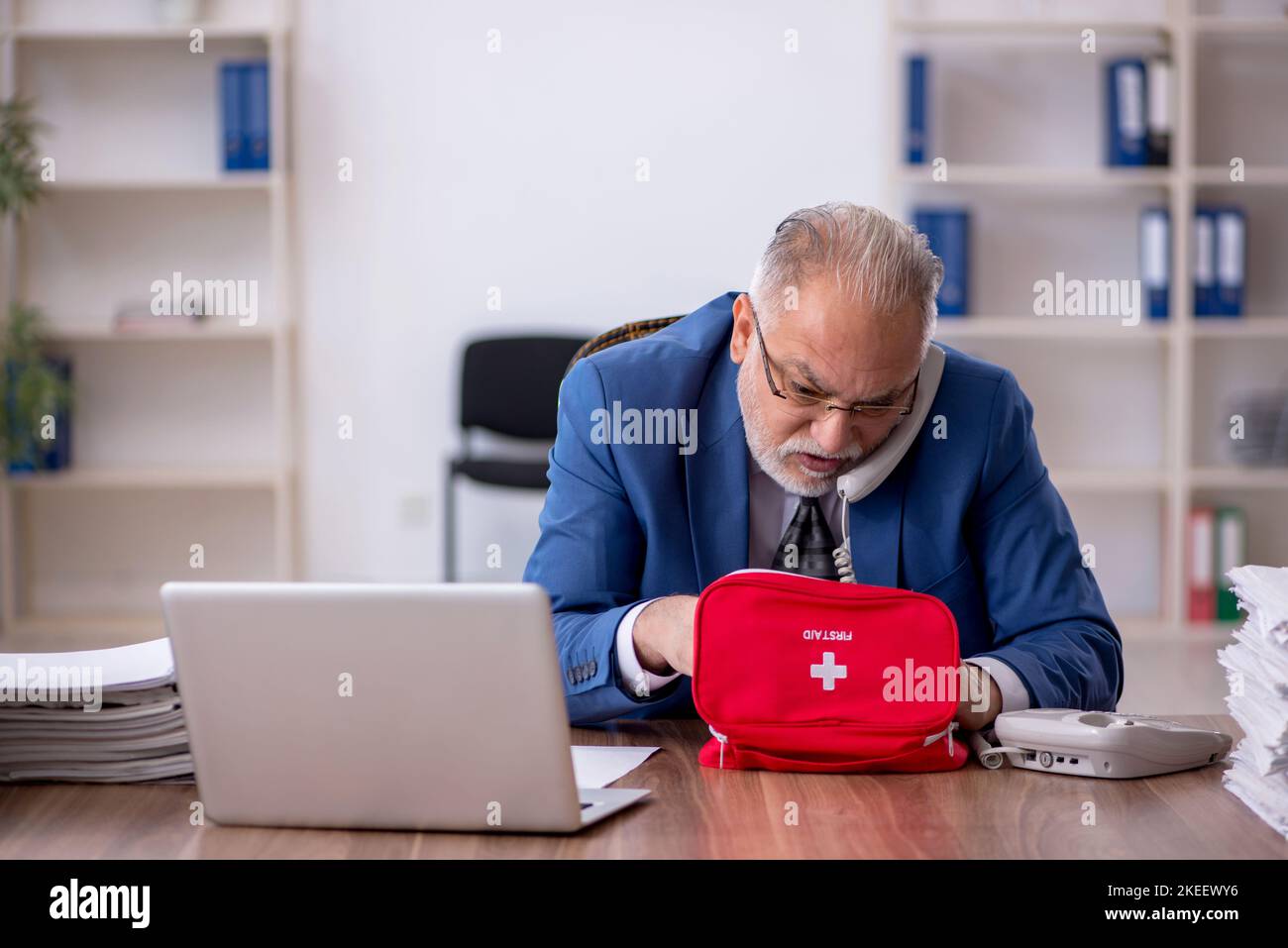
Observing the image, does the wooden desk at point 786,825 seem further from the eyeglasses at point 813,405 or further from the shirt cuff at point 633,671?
the eyeglasses at point 813,405

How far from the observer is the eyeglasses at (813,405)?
58.3 inches

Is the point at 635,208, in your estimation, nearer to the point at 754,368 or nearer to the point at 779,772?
the point at 754,368

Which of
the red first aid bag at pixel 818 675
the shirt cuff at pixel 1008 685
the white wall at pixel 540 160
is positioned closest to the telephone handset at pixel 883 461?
the shirt cuff at pixel 1008 685

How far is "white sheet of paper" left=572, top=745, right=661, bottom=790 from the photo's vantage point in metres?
1.16

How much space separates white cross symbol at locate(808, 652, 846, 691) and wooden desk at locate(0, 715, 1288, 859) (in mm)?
87

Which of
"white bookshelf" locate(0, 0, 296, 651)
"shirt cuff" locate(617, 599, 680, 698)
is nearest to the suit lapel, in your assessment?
"shirt cuff" locate(617, 599, 680, 698)

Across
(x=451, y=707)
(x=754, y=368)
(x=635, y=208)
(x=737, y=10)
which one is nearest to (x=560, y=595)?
(x=754, y=368)

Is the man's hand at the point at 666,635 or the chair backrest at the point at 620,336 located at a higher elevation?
the chair backrest at the point at 620,336

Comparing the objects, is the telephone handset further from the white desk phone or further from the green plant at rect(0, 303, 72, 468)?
the green plant at rect(0, 303, 72, 468)

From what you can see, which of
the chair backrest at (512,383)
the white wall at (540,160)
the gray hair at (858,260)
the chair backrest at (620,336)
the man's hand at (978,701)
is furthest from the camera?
the white wall at (540,160)

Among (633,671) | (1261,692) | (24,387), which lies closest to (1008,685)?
(1261,692)

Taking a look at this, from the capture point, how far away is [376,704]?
38.6 inches

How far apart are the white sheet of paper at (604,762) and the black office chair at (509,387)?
10.5ft
